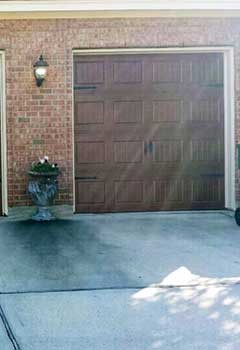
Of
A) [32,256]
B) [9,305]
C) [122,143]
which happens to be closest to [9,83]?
[122,143]

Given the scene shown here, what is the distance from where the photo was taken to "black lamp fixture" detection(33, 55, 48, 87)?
8.98m

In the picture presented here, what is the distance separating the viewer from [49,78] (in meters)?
9.15

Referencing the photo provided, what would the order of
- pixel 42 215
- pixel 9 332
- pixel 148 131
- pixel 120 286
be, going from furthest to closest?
pixel 148 131
pixel 42 215
pixel 120 286
pixel 9 332

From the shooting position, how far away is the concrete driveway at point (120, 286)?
4.18 m

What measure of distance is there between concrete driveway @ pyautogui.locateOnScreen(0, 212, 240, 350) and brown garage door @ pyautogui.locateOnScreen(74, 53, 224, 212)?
3.35ft

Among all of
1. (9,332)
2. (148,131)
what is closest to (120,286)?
(9,332)

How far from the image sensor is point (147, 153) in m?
9.48

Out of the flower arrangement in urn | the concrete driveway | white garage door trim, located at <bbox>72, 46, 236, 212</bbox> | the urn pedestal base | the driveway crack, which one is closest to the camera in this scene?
the driveway crack

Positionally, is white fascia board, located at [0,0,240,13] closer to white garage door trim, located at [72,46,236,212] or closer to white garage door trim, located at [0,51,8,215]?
white garage door trim, located at [72,46,236,212]

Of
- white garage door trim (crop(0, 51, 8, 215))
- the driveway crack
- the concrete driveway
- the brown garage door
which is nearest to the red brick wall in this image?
white garage door trim (crop(0, 51, 8, 215))

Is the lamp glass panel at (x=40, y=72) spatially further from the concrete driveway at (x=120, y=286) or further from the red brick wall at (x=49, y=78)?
the concrete driveway at (x=120, y=286)

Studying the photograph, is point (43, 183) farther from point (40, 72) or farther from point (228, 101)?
point (228, 101)

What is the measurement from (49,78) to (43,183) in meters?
1.63

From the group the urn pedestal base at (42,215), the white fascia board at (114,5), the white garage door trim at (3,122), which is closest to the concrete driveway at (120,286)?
the urn pedestal base at (42,215)
